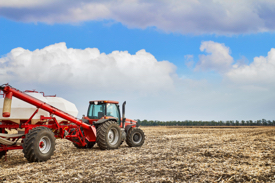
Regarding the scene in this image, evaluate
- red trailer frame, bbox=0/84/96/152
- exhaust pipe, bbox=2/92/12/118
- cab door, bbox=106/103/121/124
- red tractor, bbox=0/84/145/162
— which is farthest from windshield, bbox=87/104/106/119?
exhaust pipe, bbox=2/92/12/118

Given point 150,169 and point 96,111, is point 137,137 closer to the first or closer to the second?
point 96,111

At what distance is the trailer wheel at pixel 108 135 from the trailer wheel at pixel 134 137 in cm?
97

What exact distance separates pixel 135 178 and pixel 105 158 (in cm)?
354

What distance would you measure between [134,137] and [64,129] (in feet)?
15.3

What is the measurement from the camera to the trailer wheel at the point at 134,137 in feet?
48.9

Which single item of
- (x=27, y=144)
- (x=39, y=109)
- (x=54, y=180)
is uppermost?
(x=39, y=109)

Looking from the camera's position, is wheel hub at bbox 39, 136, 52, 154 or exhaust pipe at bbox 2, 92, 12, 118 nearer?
exhaust pipe at bbox 2, 92, 12, 118

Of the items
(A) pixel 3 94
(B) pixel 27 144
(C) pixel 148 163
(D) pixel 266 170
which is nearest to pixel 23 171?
(B) pixel 27 144

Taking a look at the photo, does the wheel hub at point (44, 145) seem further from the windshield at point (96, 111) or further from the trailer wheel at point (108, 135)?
the windshield at point (96, 111)

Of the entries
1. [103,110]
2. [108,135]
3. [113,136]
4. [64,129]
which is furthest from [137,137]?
[64,129]

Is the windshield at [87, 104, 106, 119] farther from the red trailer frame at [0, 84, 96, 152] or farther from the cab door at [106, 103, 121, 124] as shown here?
the red trailer frame at [0, 84, 96, 152]

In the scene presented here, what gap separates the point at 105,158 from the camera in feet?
36.0

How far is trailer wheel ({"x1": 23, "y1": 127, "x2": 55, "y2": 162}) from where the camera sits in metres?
9.61

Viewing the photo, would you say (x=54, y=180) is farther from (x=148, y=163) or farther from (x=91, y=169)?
(x=148, y=163)
